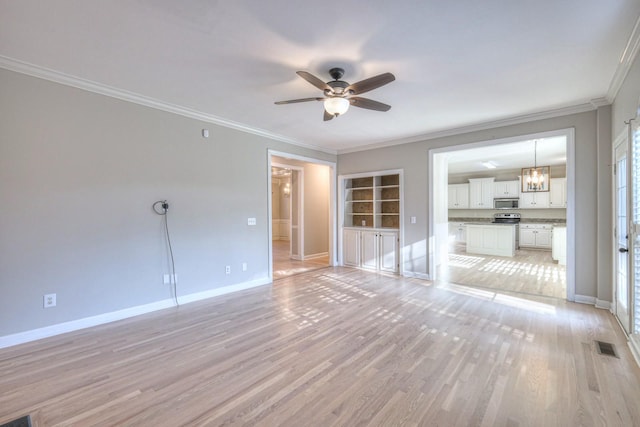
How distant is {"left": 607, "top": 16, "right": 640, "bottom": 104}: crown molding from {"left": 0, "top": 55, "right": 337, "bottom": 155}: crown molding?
4.41 meters

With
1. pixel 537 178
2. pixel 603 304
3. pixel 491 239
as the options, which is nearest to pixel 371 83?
pixel 603 304

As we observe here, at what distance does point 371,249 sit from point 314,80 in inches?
171

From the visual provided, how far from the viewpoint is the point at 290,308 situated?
3.84 metres

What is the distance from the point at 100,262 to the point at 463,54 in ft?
14.3

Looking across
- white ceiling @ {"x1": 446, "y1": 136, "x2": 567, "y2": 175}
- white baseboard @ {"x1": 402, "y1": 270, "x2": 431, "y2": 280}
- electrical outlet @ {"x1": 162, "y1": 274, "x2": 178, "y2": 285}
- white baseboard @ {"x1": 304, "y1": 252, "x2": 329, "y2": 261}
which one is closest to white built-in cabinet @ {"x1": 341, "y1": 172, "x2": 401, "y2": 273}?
white baseboard @ {"x1": 402, "y1": 270, "x2": 431, "y2": 280}

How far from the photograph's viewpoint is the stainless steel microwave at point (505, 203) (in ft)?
30.2

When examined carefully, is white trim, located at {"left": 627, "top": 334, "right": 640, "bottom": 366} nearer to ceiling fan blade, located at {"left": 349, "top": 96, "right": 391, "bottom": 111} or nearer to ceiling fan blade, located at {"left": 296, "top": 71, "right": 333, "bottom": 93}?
ceiling fan blade, located at {"left": 349, "top": 96, "right": 391, "bottom": 111}

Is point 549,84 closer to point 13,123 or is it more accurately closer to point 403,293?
point 403,293

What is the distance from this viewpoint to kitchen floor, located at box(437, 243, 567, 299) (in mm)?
4762

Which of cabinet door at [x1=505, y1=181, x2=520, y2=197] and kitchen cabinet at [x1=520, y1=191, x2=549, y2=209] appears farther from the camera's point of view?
cabinet door at [x1=505, y1=181, x2=520, y2=197]

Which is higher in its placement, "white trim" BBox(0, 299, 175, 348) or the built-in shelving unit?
the built-in shelving unit

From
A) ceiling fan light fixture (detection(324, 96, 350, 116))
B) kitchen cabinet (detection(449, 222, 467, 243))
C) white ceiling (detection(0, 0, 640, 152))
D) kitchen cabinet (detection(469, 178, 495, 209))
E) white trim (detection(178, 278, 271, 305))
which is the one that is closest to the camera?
white ceiling (detection(0, 0, 640, 152))

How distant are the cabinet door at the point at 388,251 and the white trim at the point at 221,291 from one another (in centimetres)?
240

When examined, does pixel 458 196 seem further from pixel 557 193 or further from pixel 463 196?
pixel 557 193
